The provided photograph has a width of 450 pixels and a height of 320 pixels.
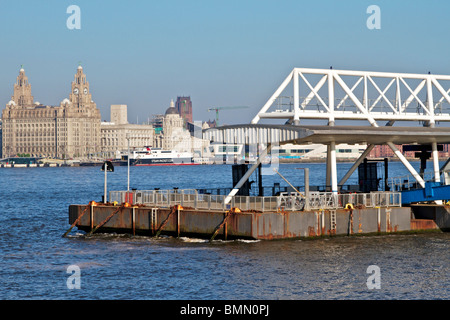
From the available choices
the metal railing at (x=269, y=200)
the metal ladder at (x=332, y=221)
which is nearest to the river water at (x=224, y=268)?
the metal ladder at (x=332, y=221)

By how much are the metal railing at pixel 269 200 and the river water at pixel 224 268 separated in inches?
93.4

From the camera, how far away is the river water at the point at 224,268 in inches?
1448

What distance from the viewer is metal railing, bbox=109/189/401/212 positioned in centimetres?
5053

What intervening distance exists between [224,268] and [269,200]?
983 centimetres

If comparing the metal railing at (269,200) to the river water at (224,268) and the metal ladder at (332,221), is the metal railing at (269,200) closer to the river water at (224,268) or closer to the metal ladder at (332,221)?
the metal ladder at (332,221)

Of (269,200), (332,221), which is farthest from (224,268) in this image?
(332,221)

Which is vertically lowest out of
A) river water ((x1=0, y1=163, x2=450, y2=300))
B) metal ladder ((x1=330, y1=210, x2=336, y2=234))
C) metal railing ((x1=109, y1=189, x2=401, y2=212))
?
river water ((x1=0, y1=163, x2=450, y2=300))

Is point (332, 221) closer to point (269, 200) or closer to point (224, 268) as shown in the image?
point (269, 200)

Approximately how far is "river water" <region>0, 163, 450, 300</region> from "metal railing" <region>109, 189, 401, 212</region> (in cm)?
237

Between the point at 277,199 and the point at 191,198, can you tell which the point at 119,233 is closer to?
the point at 191,198

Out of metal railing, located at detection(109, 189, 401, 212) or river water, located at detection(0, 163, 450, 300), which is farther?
metal railing, located at detection(109, 189, 401, 212)

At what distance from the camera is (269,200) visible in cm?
5084

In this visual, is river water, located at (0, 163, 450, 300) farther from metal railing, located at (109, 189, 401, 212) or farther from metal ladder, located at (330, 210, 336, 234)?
metal railing, located at (109, 189, 401, 212)

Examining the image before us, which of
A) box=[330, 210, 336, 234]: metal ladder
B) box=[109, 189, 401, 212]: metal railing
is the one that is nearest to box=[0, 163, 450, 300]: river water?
box=[330, 210, 336, 234]: metal ladder
